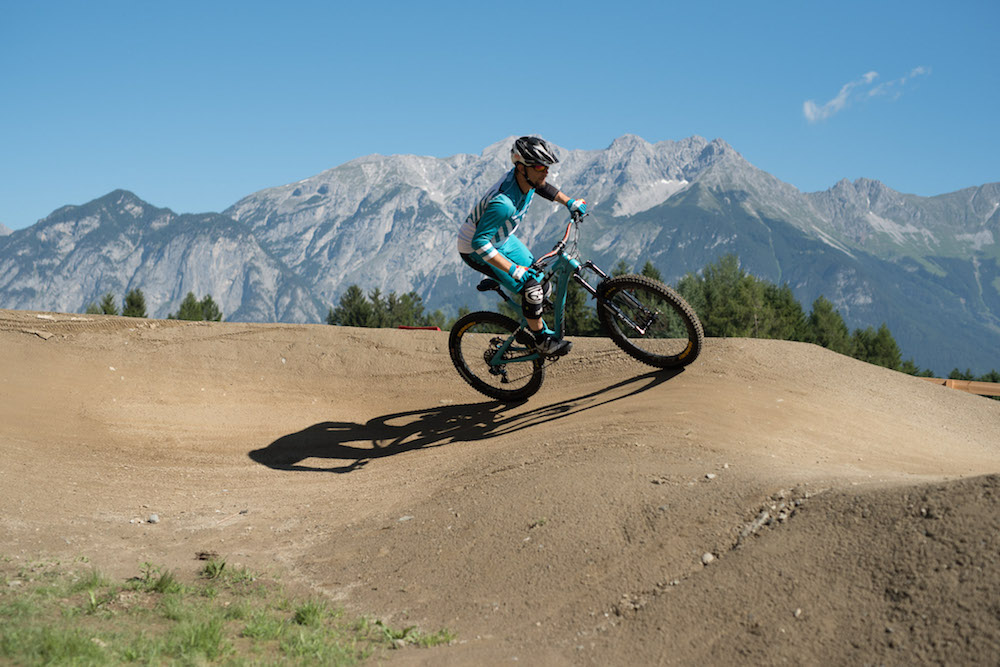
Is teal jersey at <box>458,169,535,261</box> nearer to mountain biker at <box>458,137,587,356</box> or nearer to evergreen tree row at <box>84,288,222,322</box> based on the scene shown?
mountain biker at <box>458,137,587,356</box>

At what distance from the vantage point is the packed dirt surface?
4160 mm

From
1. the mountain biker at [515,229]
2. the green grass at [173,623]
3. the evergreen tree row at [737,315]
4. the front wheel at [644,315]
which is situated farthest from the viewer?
the evergreen tree row at [737,315]

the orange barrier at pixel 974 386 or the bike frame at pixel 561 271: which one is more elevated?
the bike frame at pixel 561 271

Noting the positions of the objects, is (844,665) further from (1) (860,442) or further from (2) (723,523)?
(1) (860,442)

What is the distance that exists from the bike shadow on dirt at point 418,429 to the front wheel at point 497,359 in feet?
1.00

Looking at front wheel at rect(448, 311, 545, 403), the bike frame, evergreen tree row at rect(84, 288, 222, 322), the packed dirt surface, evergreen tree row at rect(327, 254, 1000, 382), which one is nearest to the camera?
the packed dirt surface

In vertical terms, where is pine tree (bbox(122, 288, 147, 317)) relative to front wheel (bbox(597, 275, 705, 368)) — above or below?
above

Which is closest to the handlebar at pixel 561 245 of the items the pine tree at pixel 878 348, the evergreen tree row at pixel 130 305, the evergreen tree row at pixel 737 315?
the evergreen tree row at pixel 737 315

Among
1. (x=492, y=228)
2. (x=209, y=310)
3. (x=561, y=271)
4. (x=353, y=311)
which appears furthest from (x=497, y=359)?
(x=353, y=311)

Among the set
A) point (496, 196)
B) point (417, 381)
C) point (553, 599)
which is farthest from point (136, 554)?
point (417, 381)

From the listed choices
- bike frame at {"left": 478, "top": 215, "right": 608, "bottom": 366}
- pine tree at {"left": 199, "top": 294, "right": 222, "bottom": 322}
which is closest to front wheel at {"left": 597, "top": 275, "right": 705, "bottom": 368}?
bike frame at {"left": 478, "top": 215, "right": 608, "bottom": 366}

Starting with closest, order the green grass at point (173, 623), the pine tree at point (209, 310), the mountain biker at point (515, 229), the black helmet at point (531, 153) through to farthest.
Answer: the green grass at point (173, 623), the black helmet at point (531, 153), the mountain biker at point (515, 229), the pine tree at point (209, 310)

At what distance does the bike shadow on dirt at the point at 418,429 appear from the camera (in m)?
9.16

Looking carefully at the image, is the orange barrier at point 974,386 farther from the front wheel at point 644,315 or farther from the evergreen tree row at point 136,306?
the evergreen tree row at point 136,306
